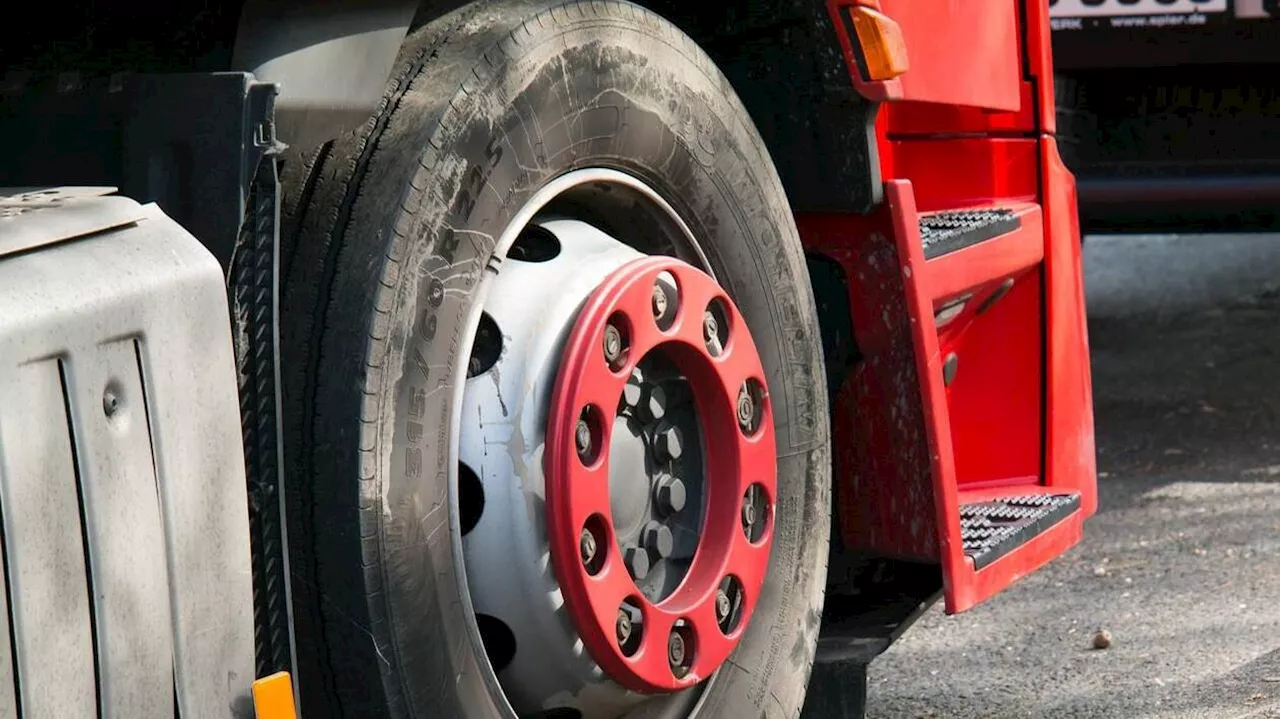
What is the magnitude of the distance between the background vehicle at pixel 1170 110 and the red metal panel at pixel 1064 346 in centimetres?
156

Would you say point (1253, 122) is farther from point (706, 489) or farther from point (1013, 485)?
point (706, 489)

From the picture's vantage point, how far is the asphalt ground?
10.5 feet

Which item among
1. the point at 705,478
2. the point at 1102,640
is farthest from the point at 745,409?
the point at 1102,640

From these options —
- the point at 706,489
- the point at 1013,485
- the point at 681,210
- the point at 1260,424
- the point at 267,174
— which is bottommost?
the point at 1260,424

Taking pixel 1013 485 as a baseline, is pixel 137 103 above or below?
above

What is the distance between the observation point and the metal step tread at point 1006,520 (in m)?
2.75

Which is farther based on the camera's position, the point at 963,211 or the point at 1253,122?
the point at 1253,122

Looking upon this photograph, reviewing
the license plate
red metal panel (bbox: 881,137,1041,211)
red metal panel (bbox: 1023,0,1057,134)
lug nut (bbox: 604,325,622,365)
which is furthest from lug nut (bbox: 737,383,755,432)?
the license plate

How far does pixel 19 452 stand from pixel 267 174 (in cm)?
37

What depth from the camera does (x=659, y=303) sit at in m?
2.02

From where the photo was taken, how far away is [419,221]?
5.75 ft

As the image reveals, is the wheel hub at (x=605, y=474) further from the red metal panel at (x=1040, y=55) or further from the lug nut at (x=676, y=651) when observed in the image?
the red metal panel at (x=1040, y=55)

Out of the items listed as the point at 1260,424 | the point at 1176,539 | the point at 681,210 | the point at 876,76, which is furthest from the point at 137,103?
the point at 1260,424

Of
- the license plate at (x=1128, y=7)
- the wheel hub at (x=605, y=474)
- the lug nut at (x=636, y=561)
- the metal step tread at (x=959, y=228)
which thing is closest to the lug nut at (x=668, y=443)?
the wheel hub at (x=605, y=474)
